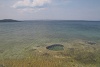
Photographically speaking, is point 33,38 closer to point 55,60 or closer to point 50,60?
point 50,60

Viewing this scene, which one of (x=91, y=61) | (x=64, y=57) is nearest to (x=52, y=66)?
(x=64, y=57)

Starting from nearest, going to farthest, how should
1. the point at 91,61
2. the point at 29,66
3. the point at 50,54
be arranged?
the point at 29,66, the point at 91,61, the point at 50,54

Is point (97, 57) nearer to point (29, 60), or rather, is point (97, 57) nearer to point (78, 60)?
point (78, 60)

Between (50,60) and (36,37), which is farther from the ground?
(50,60)

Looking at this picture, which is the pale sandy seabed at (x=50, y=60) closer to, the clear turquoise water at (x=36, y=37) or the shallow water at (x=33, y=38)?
the shallow water at (x=33, y=38)

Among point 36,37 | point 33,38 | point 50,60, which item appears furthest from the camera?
point 36,37

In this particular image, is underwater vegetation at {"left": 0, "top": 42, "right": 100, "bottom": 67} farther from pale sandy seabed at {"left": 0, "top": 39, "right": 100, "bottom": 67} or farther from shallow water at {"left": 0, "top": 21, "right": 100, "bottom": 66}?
shallow water at {"left": 0, "top": 21, "right": 100, "bottom": 66}

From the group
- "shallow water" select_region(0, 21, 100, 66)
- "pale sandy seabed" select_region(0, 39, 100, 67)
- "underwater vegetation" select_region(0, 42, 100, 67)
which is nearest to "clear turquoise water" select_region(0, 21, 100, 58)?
"shallow water" select_region(0, 21, 100, 66)

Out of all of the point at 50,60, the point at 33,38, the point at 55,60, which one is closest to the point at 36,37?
the point at 33,38

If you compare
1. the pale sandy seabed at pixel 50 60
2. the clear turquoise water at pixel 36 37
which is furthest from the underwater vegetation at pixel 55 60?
the clear turquoise water at pixel 36 37

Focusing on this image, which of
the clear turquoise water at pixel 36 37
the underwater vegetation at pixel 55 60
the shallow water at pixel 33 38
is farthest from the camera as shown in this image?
the clear turquoise water at pixel 36 37

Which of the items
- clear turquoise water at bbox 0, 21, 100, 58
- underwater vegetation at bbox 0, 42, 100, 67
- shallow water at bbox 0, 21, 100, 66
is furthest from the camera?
clear turquoise water at bbox 0, 21, 100, 58
